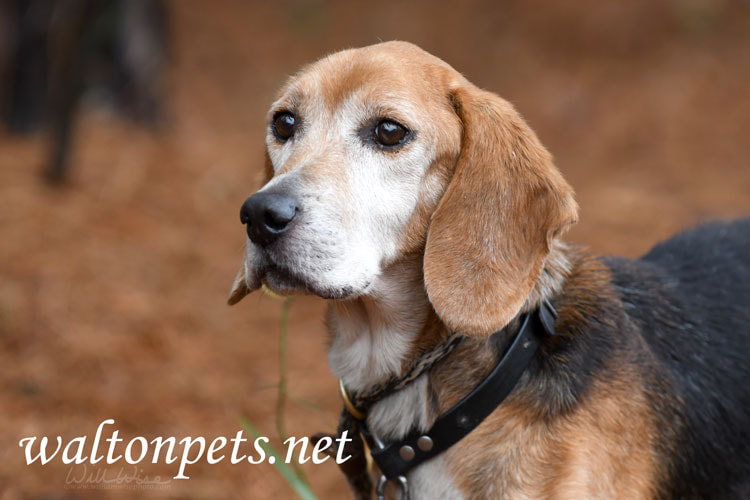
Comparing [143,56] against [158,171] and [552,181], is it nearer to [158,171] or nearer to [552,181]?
[158,171]

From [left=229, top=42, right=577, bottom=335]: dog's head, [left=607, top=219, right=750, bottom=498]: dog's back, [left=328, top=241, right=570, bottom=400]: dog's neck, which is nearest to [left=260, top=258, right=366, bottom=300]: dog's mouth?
[left=229, top=42, right=577, bottom=335]: dog's head

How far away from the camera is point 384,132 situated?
278 cm

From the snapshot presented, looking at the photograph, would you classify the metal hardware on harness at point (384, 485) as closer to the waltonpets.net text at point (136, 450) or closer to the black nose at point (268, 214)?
the black nose at point (268, 214)

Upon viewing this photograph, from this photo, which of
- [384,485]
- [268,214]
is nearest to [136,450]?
[384,485]

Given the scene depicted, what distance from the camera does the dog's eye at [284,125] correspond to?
3016 millimetres

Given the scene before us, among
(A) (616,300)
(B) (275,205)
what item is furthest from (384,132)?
(A) (616,300)

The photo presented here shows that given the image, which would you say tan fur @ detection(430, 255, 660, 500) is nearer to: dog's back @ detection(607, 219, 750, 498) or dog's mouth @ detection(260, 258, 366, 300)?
dog's back @ detection(607, 219, 750, 498)

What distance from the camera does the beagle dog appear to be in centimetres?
253

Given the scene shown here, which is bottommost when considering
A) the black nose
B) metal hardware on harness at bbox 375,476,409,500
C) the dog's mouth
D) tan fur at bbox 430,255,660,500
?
metal hardware on harness at bbox 375,476,409,500

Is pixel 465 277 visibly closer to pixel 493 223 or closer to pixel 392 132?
pixel 493 223

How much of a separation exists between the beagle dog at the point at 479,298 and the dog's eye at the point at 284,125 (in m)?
0.01

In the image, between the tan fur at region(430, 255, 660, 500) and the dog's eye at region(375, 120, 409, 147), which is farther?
the dog's eye at region(375, 120, 409, 147)

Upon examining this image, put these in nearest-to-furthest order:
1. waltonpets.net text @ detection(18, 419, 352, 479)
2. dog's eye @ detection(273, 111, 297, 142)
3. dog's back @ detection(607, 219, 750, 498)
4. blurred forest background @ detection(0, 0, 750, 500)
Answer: dog's back @ detection(607, 219, 750, 498) → dog's eye @ detection(273, 111, 297, 142) → waltonpets.net text @ detection(18, 419, 352, 479) → blurred forest background @ detection(0, 0, 750, 500)

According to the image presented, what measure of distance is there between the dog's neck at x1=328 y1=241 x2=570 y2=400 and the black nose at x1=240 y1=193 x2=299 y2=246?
17.3 inches
